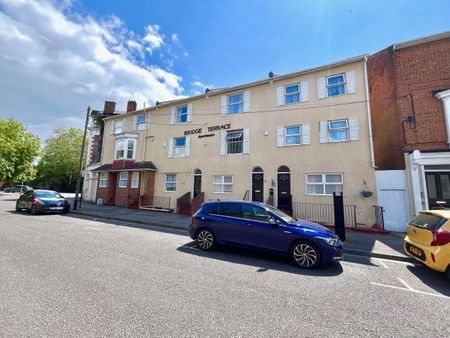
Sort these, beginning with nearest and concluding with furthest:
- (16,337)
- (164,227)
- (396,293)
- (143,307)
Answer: (16,337) → (143,307) → (396,293) → (164,227)

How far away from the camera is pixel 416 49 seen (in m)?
12.4

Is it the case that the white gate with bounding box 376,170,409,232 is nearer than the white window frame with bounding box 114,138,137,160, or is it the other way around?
the white gate with bounding box 376,170,409,232

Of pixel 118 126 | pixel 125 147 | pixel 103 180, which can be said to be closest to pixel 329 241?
pixel 125 147

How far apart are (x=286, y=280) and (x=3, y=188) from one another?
203ft

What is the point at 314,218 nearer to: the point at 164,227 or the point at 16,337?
the point at 164,227

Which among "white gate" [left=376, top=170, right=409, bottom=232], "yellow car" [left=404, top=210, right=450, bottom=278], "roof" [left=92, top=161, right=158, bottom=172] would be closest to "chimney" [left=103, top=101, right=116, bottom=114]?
"roof" [left=92, top=161, right=158, bottom=172]

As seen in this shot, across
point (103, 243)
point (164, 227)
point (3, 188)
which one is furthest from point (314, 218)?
point (3, 188)

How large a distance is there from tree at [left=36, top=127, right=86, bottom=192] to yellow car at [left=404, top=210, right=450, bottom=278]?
51876mm

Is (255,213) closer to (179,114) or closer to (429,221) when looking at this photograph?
(429,221)

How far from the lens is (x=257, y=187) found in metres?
14.9

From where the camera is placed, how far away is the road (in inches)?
122

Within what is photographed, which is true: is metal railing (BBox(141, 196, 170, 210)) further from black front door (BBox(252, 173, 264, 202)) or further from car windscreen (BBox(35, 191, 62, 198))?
black front door (BBox(252, 173, 264, 202))

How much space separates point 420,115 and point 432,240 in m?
9.35

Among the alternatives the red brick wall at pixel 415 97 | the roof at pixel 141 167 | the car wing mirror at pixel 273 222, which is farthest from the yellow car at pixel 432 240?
the roof at pixel 141 167
